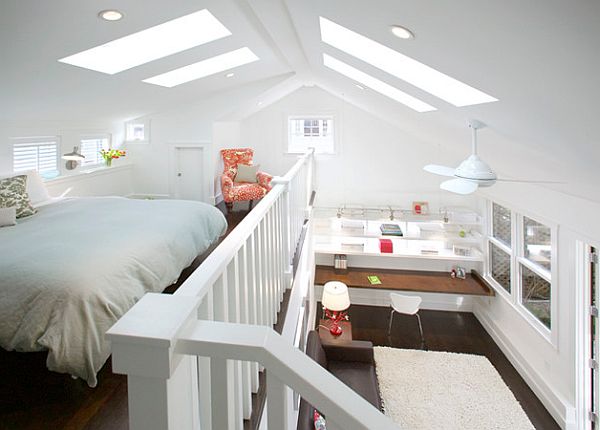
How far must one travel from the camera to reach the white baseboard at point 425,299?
7066mm

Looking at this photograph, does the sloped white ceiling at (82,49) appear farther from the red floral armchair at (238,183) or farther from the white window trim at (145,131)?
the red floral armchair at (238,183)

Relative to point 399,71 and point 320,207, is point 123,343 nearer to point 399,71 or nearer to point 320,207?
point 399,71

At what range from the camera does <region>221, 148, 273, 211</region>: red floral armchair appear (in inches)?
244

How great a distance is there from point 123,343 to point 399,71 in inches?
125

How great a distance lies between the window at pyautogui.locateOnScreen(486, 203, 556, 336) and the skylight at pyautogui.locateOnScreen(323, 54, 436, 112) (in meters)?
2.17

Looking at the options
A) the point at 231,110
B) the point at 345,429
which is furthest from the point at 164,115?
the point at 345,429

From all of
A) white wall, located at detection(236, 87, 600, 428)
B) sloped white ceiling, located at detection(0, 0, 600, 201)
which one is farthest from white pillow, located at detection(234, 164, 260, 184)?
sloped white ceiling, located at detection(0, 0, 600, 201)

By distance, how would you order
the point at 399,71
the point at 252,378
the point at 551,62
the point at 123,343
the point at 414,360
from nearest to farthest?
the point at 123,343 → the point at 551,62 → the point at 252,378 → the point at 399,71 → the point at 414,360

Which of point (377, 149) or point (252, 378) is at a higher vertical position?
point (377, 149)

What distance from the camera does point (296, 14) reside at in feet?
9.67

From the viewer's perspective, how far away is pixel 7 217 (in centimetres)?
289

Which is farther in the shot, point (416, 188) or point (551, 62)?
point (416, 188)

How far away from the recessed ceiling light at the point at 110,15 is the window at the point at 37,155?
260cm

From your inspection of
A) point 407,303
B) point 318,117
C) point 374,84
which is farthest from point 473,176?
point 318,117
